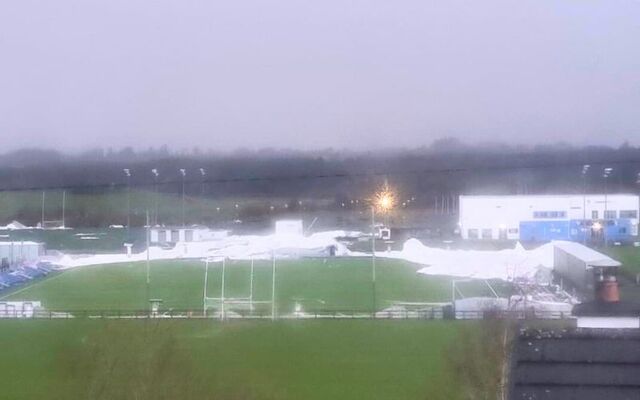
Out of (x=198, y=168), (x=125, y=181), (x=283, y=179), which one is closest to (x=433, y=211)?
(x=283, y=179)

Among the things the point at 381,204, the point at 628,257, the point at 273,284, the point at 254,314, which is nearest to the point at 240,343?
the point at 254,314

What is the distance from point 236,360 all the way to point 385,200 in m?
1.61

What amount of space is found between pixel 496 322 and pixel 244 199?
2365 millimetres

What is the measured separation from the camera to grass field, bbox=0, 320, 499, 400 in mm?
3688

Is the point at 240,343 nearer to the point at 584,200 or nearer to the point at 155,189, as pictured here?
the point at 155,189

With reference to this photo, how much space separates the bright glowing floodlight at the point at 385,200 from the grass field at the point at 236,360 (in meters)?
0.94

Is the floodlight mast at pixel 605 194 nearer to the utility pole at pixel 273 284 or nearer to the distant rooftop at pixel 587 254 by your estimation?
the distant rooftop at pixel 587 254

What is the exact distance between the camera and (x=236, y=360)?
518cm

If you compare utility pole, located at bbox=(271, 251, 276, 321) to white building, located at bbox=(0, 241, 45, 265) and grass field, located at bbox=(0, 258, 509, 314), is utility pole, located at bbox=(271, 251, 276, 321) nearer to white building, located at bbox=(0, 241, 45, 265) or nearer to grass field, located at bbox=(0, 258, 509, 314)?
grass field, located at bbox=(0, 258, 509, 314)

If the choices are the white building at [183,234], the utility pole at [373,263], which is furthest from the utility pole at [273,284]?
the utility pole at [373,263]

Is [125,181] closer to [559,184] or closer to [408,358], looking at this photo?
[408,358]

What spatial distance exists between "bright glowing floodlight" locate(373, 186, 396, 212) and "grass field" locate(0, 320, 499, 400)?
94 centimetres

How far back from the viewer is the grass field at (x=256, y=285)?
7.05 meters

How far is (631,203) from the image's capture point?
20.8 ft
